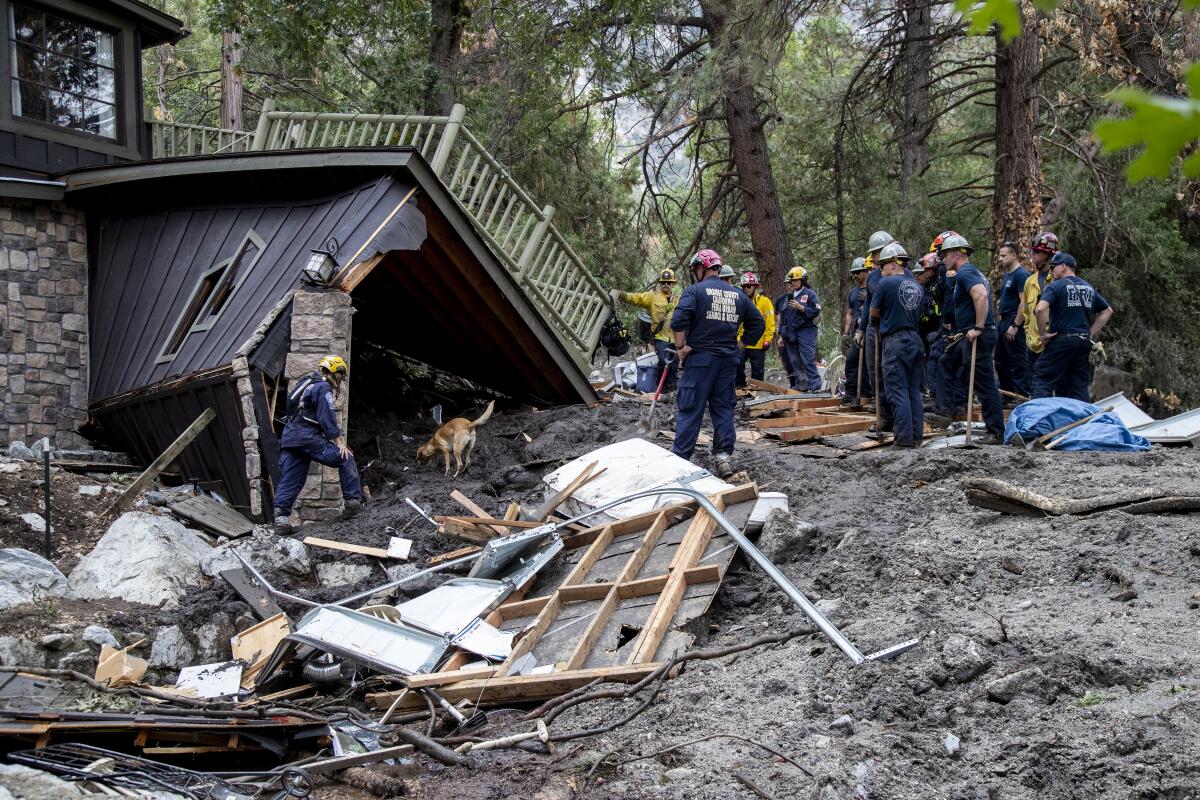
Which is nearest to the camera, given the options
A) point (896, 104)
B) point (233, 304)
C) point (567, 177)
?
point (233, 304)

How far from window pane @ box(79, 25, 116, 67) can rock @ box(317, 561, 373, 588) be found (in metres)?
8.98

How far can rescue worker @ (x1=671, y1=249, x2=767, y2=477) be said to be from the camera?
9852 mm

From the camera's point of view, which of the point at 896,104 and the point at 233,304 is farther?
the point at 896,104

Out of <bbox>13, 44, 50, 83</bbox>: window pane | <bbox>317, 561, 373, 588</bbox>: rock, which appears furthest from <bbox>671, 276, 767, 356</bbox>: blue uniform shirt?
<bbox>13, 44, 50, 83</bbox>: window pane

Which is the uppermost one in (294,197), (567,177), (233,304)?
(567,177)

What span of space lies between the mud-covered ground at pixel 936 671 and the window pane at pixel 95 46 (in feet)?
29.5

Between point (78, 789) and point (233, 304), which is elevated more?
point (233, 304)

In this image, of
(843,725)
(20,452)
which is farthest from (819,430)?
(20,452)

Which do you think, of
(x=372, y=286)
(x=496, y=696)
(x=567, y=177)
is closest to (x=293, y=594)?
(x=496, y=696)

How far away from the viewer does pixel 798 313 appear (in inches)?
587

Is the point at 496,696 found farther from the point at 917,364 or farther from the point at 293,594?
the point at 917,364

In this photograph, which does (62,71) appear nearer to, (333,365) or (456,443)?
(333,365)

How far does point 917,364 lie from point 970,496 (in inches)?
104

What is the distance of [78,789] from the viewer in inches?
180
